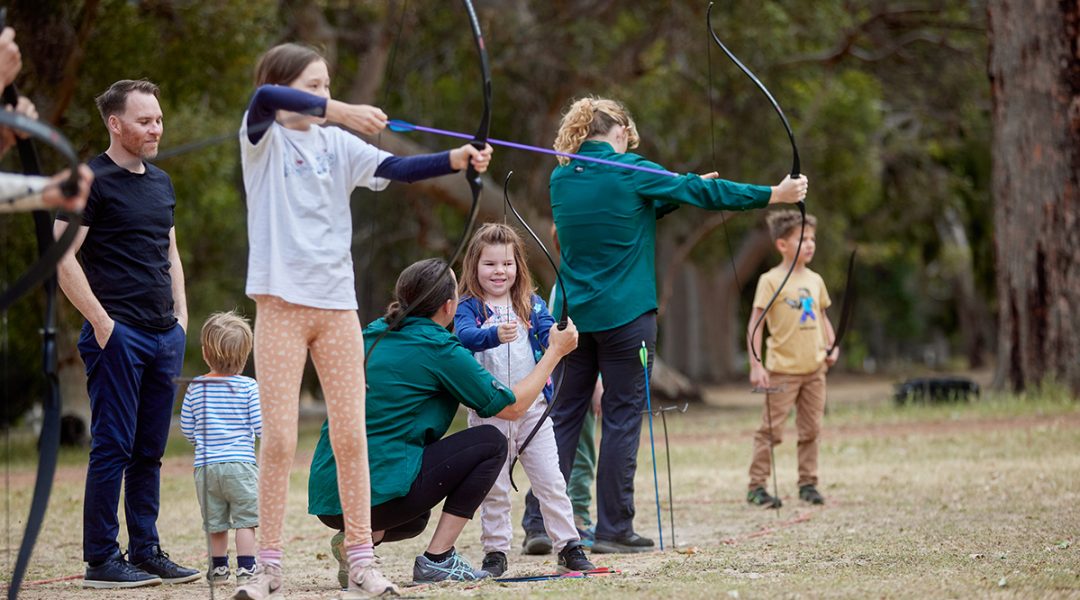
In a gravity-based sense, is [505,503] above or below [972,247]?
below

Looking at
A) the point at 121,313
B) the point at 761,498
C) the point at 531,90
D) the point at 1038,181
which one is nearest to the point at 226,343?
the point at 121,313

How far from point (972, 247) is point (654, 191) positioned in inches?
1248

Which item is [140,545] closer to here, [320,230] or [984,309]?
[320,230]

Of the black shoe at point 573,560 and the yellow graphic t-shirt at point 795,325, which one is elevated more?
the yellow graphic t-shirt at point 795,325

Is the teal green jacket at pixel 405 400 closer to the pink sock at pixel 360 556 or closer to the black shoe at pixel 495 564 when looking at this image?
the pink sock at pixel 360 556

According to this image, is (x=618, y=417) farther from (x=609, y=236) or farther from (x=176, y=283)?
(x=176, y=283)

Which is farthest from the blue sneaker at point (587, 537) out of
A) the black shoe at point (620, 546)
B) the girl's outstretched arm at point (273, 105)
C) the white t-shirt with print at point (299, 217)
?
the girl's outstretched arm at point (273, 105)

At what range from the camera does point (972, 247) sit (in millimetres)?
35719

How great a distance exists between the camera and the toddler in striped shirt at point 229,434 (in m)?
5.59

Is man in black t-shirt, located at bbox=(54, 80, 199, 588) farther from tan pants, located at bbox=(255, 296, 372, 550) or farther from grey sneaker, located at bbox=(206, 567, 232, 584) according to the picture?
tan pants, located at bbox=(255, 296, 372, 550)

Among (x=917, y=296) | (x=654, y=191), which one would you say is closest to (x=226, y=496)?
(x=654, y=191)

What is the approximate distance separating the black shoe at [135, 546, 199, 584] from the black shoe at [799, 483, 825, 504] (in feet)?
13.0

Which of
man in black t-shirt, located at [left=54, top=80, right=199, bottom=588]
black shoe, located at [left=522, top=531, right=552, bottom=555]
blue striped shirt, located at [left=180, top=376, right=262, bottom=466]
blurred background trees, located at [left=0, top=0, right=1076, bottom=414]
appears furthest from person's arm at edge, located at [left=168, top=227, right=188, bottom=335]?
blurred background trees, located at [left=0, top=0, right=1076, bottom=414]

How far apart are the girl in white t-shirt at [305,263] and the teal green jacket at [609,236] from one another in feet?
5.66
